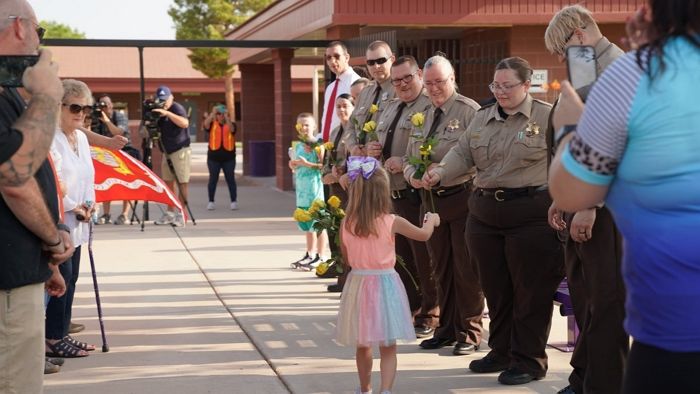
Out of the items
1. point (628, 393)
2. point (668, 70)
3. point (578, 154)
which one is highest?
point (668, 70)

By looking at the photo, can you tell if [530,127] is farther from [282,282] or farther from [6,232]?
[282,282]

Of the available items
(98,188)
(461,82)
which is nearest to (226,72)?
(461,82)

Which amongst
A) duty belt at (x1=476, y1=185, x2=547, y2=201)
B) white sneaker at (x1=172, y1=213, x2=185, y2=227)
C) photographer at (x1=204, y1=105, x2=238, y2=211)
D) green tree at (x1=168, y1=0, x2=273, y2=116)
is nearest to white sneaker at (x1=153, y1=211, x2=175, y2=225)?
white sneaker at (x1=172, y1=213, x2=185, y2=227)

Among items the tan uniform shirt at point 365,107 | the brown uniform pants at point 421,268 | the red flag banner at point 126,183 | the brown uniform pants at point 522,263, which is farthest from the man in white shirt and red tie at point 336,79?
the brown uniform pants at point 522,263

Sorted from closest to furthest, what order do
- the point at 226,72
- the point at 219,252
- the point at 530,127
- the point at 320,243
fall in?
the point at 530,127 → the point at 320,243 → the point at 219,252 → the point at 226,72

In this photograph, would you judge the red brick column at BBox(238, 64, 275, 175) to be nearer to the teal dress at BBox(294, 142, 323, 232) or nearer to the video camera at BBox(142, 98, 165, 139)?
the video camera at BBox(142, 98, 165, 139)

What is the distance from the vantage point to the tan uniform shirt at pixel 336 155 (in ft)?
30.0

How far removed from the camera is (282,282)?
34.2 ft

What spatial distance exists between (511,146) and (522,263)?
694 mm

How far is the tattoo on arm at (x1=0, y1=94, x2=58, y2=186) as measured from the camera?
11.5 ft

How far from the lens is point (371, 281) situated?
19.0 feet

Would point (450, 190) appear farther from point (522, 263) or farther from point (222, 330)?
point (222, 330)

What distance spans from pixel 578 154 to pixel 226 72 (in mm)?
51593

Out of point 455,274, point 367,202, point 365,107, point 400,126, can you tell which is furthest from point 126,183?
point 367,202
